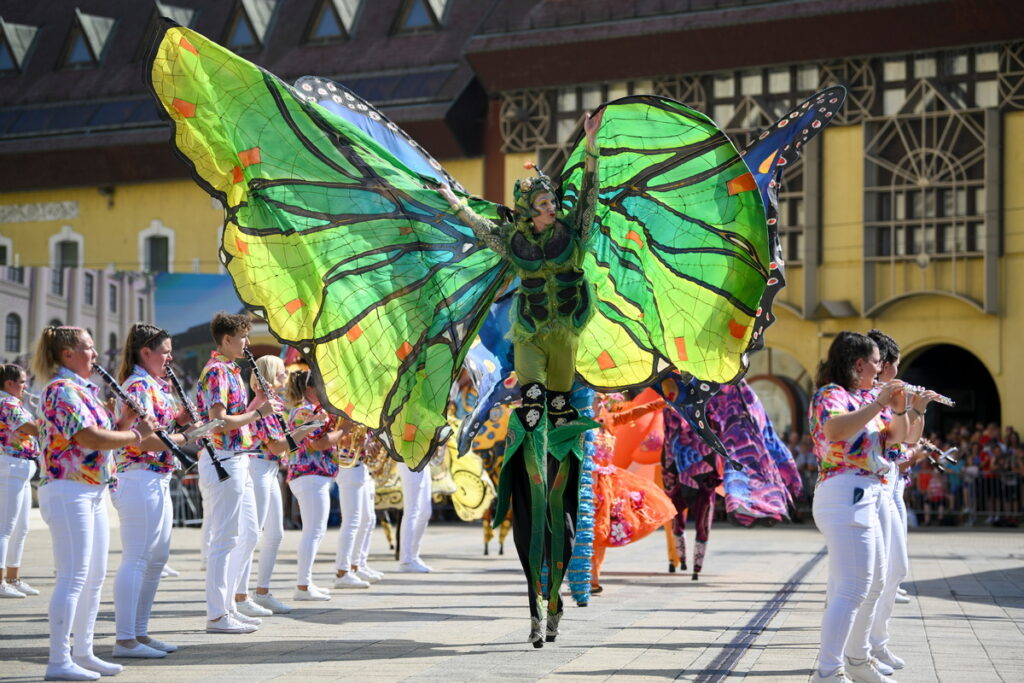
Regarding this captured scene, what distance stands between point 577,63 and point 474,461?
60.9ft

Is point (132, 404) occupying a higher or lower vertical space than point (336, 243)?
lower

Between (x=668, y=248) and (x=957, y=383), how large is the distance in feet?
87.5

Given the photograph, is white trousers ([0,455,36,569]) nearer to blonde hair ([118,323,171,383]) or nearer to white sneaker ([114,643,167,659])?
white sneaker ([114,643,167,659])

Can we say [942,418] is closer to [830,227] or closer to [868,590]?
[830,227]

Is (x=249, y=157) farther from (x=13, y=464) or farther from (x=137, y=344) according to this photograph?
(x=13, y=464)

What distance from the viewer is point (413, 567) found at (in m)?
14.9

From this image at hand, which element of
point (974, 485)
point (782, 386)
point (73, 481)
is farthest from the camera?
point (782, 386)

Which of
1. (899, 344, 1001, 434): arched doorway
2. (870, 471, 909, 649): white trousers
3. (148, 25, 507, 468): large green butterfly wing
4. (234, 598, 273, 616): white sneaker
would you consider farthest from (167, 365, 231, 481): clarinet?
(899, 344, 1001, 434): arched doorway

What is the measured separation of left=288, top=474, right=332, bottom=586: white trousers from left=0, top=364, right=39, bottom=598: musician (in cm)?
232

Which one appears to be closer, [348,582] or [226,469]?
[226,469]

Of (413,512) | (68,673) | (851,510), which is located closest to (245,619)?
(68,673)

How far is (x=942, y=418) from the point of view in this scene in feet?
111

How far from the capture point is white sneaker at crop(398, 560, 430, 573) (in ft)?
48.6

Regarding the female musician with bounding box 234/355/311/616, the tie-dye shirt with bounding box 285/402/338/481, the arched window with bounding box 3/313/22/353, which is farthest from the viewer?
the arched window with bounding box 3/313/22/353
